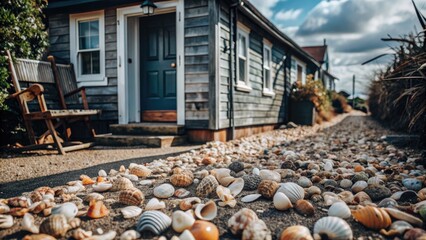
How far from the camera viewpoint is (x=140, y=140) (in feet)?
14.5

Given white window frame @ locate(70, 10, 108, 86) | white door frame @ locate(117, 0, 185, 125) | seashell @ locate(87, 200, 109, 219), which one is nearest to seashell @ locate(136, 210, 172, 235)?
seashell @ locate(87, 200, 109, 219)

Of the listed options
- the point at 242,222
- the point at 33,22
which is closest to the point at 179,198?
the point at 242,222

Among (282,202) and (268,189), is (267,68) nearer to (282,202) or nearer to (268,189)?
(268,189)

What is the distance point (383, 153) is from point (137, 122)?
12.6 feet

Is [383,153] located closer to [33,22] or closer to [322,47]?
[33,22]

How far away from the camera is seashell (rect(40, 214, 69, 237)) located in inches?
49.1

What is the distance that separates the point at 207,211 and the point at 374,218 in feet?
2.50

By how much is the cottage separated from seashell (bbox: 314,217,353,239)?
339cm

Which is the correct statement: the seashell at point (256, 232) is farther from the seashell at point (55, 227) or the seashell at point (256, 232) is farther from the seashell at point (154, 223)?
the seashell at point (55, 227)

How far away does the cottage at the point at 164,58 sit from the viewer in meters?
4.67

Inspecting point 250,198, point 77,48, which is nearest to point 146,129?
point 77,48

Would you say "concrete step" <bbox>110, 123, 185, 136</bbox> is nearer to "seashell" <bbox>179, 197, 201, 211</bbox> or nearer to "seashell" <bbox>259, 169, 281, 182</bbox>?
"seashell" <bbox>259, 169, 281, 182</bbox>

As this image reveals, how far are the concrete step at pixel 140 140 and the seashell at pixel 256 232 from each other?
10.3 feet

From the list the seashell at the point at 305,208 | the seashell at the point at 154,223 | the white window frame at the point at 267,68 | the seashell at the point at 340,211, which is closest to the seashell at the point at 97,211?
the seashell at the point at 154,223
